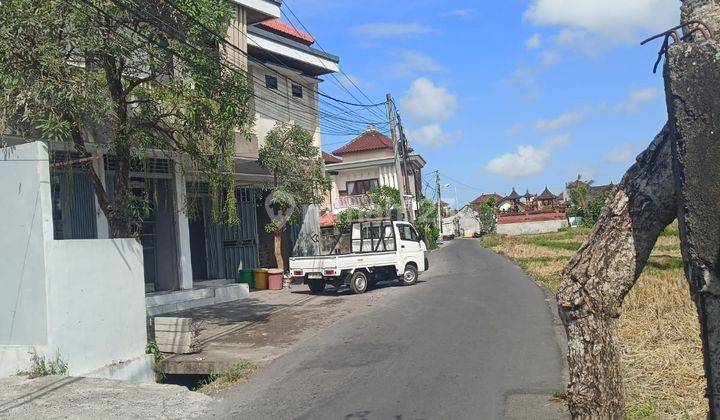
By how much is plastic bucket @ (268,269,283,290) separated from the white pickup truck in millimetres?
1699

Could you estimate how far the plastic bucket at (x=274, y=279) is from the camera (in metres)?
Answer: 22.2

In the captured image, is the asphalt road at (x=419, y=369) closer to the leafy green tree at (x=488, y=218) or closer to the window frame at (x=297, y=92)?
the window frame at (x=297, y=92)

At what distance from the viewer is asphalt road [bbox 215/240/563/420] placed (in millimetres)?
7230

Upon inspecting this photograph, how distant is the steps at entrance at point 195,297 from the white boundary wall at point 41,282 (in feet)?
19.6

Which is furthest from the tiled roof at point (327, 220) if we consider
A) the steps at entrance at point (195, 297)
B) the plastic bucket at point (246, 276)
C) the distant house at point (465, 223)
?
the distant house at point (465, 223)

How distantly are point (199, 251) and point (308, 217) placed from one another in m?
5.20

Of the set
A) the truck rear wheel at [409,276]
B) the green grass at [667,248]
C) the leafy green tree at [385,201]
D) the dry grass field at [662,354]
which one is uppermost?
the leafy green tree at [385,201]

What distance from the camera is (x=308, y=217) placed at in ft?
81.9

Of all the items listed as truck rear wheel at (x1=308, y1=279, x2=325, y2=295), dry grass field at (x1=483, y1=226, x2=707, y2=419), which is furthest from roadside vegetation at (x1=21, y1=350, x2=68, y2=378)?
truck rear wheel at (x1=308, y1=279, x2=325, y2=295)

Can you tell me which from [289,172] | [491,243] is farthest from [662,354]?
[491,243]

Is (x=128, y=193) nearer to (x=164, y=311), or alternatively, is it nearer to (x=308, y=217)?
(x=164, y=311)

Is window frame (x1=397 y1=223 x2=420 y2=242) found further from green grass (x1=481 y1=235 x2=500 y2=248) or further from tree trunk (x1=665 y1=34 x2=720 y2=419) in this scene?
green grass (x1=481 y1=235 x2=500 y2=248)

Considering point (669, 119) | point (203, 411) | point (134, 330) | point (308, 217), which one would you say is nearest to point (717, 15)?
point (669, 119)

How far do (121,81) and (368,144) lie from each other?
144 feet
